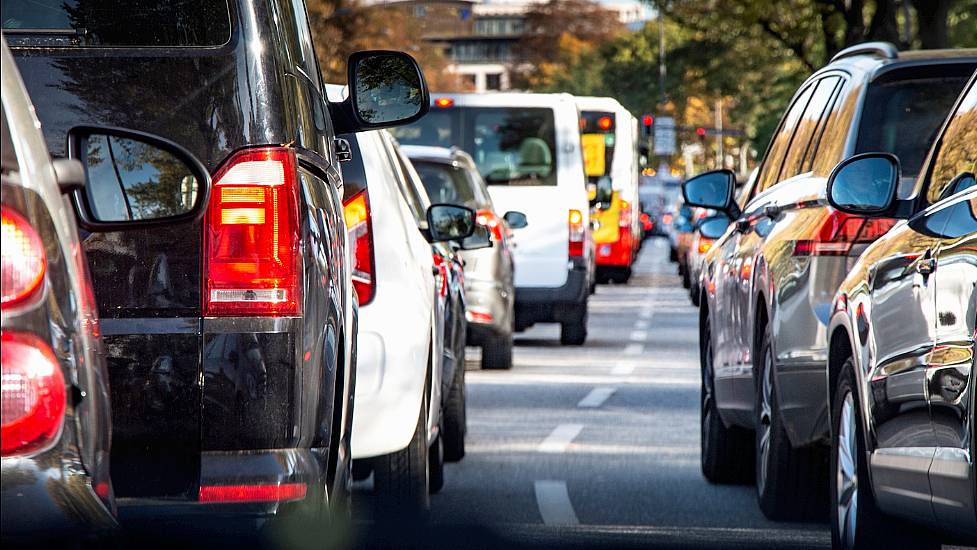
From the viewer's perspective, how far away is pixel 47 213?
3.16m

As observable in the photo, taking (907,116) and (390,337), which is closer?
(390,337)

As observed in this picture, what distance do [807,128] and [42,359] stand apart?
592cm

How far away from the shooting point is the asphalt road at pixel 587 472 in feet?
25.5

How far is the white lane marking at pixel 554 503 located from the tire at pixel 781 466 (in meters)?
0.75

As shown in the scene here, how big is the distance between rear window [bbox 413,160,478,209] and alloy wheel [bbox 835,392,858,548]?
348 inches

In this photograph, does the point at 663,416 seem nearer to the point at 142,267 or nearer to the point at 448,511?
the point at 448,511

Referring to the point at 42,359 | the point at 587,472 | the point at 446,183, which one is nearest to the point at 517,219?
the point at 446,183

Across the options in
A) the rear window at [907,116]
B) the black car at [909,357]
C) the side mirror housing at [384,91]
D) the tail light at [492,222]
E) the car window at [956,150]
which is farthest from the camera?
the tail light at [492,222]

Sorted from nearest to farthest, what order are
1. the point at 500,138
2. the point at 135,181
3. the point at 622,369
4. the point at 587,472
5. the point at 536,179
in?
the point at 135,181 < the point at 587,472 < the point at 622,369 < the point at 536,179 < the point at 500,138

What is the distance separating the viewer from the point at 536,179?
71.0 feet

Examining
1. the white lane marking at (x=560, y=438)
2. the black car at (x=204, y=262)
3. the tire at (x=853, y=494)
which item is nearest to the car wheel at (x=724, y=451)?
the white lane marking at (x=560, y=438)

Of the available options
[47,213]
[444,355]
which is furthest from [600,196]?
[47,213]

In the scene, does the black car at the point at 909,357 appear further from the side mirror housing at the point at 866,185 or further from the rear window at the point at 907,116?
the rear window at the point at 907,116

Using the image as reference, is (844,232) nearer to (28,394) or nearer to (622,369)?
(28,394)
